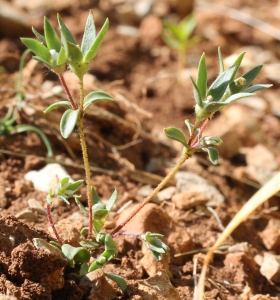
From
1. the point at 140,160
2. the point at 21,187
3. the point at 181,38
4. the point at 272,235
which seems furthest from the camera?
the point at 181,38

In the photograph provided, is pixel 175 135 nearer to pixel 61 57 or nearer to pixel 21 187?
pixel 61 57

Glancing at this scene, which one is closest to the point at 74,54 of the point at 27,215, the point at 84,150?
the point at 84,150

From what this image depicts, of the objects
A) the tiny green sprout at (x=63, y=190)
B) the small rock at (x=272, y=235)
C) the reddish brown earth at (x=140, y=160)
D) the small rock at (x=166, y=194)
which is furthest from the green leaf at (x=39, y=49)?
the small rock at (x=272, y=235)

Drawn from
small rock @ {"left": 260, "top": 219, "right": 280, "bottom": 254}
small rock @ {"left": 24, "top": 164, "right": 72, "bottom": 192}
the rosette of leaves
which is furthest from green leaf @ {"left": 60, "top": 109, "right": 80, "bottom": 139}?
small rock @ {"left": 260, "top": 219, "right": 280, "bottom": 254}

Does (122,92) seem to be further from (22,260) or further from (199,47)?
(22,260)

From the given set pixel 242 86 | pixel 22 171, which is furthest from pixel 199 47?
pixel 242 86
